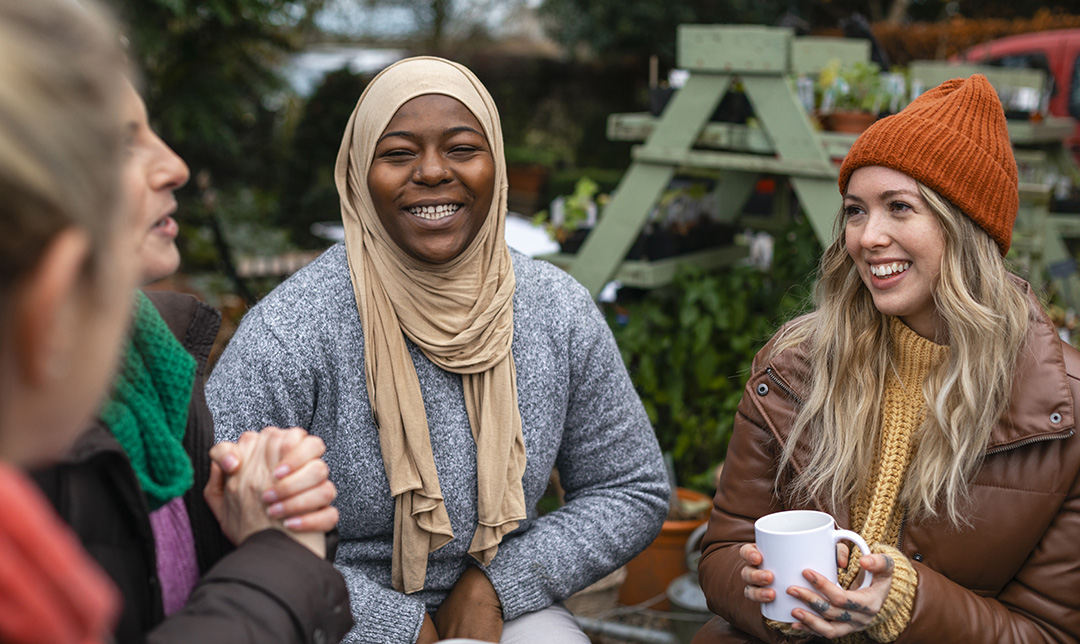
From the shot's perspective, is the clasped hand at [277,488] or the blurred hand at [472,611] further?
the blurred hand at [472,611]

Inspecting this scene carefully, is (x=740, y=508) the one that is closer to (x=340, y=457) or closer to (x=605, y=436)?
(x=605, y=436)

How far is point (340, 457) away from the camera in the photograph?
2.08 metres

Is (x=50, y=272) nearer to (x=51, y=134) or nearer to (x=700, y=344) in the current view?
(x=51, y=134)

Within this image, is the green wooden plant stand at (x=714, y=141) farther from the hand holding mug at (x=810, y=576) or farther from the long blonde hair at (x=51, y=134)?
the long blonde hair at (x=51, y=134)

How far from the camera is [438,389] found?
7.08 ft

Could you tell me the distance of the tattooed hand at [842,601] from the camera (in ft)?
5.45

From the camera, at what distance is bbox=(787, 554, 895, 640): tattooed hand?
5.45ft

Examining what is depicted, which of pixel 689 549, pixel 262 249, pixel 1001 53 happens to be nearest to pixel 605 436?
pixel 689 549

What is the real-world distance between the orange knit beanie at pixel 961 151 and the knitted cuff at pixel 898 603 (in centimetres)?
72

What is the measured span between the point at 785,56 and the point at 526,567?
2102mm

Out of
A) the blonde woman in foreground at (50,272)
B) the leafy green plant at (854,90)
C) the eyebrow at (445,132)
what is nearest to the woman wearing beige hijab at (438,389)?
the eyebrow at (445,132)

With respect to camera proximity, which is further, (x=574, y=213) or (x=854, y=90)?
(x=574, y=213)

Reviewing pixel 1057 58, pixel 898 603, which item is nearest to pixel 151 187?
pixel 898 603

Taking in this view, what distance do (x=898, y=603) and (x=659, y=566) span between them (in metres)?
1.76
